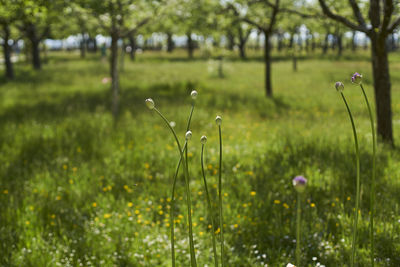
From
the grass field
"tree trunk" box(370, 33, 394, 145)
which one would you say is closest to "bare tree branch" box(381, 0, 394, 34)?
"tree trunk" box(370, 33, 394, 145)

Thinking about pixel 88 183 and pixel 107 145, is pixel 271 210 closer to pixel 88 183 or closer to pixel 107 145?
pixel 88 183

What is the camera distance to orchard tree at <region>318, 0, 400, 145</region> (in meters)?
5.91

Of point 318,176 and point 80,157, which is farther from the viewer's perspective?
point 80,157

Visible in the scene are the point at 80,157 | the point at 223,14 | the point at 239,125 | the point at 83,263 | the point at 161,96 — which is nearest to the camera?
the point at 83,263

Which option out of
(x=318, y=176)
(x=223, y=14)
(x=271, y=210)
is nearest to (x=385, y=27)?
(x=318, y=176)

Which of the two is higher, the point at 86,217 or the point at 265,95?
the point at 265,95

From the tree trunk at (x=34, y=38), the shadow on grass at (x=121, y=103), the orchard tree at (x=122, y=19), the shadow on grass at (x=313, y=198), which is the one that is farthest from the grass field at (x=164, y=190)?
the tree trunk at (x=34, y=38)

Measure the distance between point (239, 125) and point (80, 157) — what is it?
166 inches

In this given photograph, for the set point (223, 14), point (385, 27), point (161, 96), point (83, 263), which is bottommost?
point (83, 263)

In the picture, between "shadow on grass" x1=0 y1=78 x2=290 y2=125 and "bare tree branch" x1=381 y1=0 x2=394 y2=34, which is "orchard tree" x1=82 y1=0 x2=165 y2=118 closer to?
"shadow on grass" x1=0 y1=78 x2=290 y2=125

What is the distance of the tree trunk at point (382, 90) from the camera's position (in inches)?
241

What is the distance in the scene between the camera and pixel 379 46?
6.04m

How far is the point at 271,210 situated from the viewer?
13.7ft

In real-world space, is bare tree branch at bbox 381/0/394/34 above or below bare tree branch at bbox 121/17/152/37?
below
